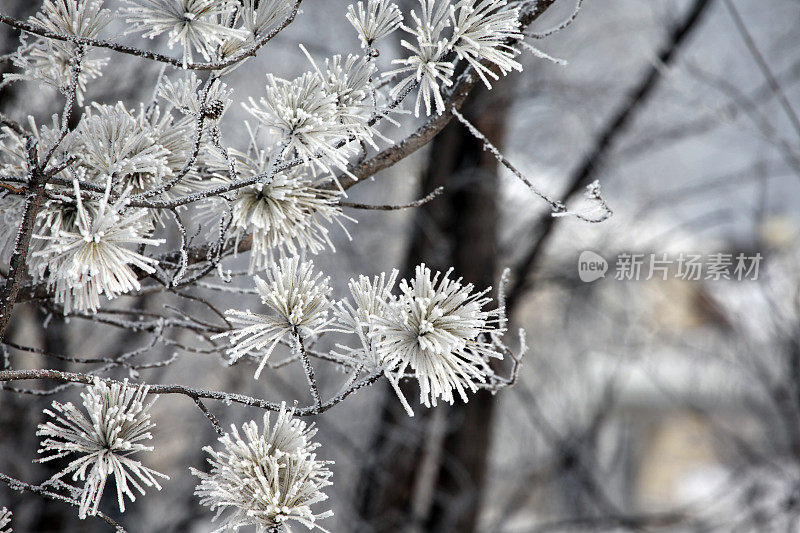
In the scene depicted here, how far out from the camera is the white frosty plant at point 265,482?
2.40 feet

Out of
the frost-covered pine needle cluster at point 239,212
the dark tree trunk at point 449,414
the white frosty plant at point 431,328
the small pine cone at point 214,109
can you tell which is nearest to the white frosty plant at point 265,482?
the frost-covered pine needle cluster at point 239,212

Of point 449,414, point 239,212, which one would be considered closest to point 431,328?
point 239,212

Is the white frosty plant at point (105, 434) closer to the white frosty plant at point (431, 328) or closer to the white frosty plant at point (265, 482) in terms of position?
the white frosty plant at point (265, 482)

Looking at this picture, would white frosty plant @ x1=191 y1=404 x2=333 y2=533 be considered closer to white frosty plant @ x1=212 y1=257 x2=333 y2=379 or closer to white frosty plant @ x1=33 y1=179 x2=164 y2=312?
white frosty plant @ x1=212 y1=257 x2=333 y2=379

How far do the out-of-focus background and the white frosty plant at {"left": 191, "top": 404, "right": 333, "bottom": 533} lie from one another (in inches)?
69.4

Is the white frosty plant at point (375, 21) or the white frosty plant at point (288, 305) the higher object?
the white frosty plant at point (375, 21)

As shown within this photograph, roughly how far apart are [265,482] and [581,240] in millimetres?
2545

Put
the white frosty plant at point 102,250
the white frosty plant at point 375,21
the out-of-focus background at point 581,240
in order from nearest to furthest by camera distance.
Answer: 1. the white frosty plant at point 102,250
2. the white frosty plant at point 375,21
3. the out-of-focus background at point 581,240

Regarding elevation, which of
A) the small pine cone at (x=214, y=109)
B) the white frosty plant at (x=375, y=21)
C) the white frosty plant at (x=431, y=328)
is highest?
Result: the white frosty plant at (x=375, y=21)

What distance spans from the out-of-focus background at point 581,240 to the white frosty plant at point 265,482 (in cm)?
176

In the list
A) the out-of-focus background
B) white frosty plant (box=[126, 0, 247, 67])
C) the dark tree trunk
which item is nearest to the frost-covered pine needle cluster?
white frosty plant (box=[126, 0, 247, 67])

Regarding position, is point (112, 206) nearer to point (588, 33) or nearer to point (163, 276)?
point (163, 276)

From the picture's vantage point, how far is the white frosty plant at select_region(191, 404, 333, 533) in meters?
0.73

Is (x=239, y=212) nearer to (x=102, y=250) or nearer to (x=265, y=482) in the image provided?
(x=102, y=250)
